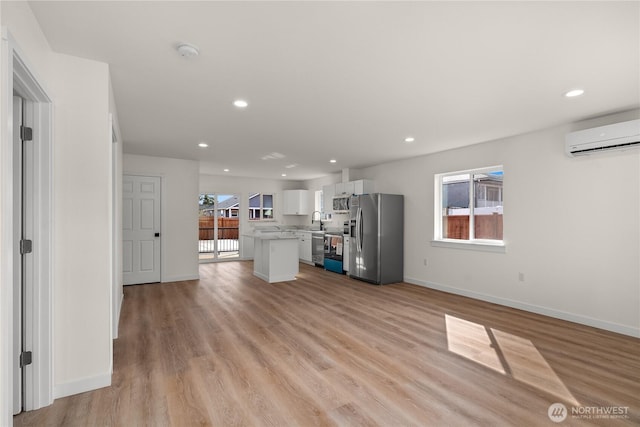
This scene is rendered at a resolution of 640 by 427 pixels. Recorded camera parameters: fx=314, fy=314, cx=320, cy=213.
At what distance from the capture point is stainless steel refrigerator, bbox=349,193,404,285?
5.84 metres

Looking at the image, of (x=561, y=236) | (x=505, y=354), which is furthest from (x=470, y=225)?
(x=505, y=354)

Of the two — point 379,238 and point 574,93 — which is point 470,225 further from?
point 574,93

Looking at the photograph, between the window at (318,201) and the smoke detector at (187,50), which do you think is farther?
the window at (318,201)

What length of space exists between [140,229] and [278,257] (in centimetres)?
257

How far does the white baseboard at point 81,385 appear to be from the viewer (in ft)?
7.29

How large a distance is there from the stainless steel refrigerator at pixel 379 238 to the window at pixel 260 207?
402cm

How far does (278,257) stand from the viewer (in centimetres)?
611

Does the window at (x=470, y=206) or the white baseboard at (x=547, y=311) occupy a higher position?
the window at (x=470, y=206)

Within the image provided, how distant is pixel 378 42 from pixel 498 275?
3.92m

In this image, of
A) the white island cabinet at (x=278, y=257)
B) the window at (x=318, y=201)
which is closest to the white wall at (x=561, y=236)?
the white island cabinet at (x=278, y=257)

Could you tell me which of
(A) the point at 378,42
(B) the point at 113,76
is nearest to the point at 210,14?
(A) the point at 378,42

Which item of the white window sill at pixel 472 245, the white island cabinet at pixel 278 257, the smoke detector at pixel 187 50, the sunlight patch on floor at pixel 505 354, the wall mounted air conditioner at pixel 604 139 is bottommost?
the sunlight patch on floor at pixel 505 354

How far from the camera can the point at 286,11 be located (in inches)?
68.4

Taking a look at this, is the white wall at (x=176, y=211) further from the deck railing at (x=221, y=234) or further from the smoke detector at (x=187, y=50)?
the smoke detector at (x=187, y=50)
